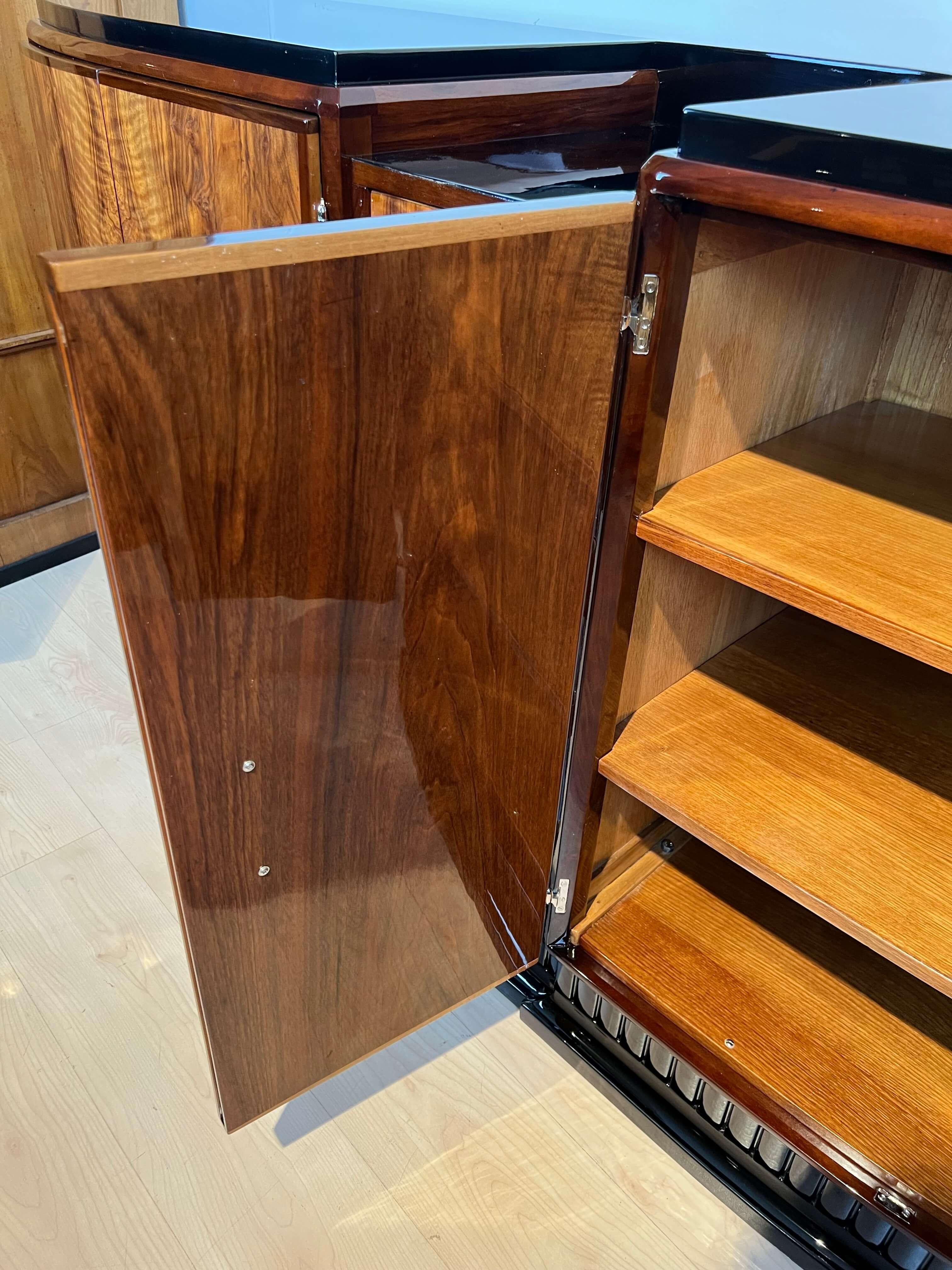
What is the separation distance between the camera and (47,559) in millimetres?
1783

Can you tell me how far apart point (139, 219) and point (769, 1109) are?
1063 millimetres

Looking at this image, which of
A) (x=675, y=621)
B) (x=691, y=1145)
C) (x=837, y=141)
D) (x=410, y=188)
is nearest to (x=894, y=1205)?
(x=691, y=1145)

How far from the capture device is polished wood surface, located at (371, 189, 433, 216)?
74 centimetres

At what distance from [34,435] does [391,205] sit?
46.8 inches

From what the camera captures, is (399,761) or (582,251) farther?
(399,761)

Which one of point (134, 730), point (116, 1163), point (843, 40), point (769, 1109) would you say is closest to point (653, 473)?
point (769, 1109)

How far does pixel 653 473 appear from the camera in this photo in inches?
26.9

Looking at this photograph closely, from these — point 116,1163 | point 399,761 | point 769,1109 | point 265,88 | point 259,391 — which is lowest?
point 116,1163

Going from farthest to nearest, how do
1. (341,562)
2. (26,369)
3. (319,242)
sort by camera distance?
(26,369) < (341,562) < (319,242)

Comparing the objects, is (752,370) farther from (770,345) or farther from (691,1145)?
(691,1145)

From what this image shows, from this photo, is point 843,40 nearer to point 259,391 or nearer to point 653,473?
point 653,473

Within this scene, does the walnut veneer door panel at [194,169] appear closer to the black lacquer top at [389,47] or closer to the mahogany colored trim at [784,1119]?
the black lacquer top at [389,47]

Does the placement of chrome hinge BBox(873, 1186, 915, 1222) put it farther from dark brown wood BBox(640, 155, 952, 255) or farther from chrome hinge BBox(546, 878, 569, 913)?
dark brown wood BBox(640, 155, 952, 255)

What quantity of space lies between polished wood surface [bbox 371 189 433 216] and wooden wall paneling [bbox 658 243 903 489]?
244mm
